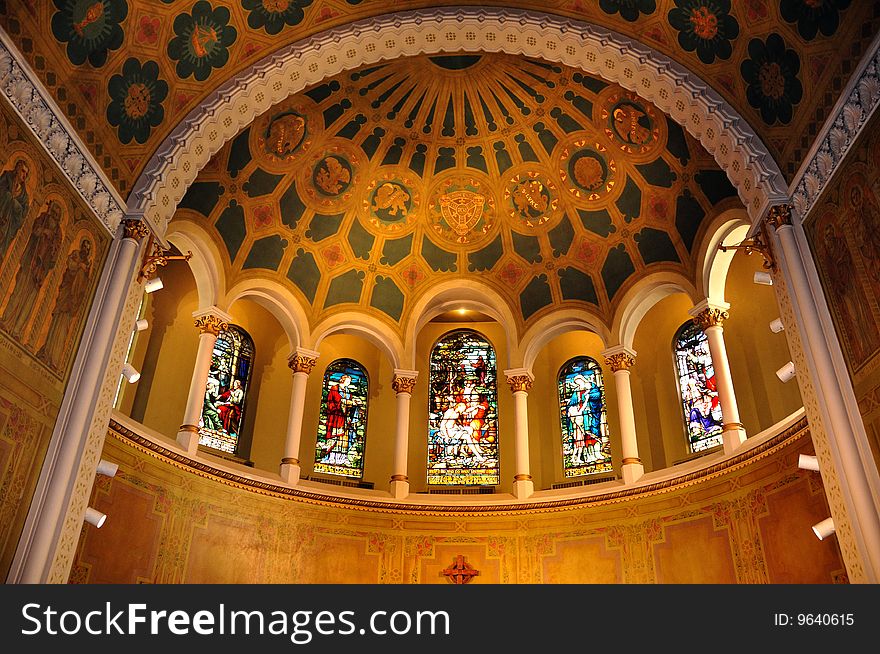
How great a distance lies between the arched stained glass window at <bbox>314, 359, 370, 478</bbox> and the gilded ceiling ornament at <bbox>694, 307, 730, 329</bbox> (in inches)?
299

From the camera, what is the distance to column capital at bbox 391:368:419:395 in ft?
51.6

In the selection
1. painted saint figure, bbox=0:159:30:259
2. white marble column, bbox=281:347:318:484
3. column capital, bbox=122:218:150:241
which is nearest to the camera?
painted saint figure, bbox=0:159:30:259

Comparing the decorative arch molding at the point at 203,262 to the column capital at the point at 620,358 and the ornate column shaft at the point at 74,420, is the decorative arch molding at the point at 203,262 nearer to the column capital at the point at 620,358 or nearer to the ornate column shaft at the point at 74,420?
the ornate column shaft at the point at 74,420

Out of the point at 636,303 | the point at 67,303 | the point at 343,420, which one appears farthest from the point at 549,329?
the point at 67,303

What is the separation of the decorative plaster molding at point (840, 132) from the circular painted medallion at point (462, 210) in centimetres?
781


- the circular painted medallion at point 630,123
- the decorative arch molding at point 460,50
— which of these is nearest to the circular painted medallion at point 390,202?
the decorative arch molding at point 460,50

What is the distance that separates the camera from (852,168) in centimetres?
788

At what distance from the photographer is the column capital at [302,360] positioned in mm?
15000

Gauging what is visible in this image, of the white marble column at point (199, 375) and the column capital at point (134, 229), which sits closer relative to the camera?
the column capital at point (134, 229)

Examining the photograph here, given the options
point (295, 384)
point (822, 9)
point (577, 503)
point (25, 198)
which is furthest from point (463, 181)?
point (25, 198)

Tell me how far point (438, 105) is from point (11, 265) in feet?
30.1

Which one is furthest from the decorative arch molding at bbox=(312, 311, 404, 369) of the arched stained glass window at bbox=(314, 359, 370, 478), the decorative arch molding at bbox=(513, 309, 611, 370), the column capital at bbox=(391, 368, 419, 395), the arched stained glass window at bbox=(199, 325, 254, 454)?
the decorative arch molding at bbox=(513, 309, 611, 370)

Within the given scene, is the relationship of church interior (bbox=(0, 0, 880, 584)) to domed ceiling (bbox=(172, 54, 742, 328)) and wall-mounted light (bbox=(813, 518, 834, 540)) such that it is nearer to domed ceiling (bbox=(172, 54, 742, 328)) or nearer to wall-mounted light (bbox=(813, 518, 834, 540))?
domed ceiling (bbox=(172, 54, 742, 328))

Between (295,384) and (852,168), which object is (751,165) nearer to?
(852,168)
